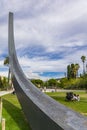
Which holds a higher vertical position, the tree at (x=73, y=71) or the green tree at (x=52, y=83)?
the tree at (x=73, y=71)

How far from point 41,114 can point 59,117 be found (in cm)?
56

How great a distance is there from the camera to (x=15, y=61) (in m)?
12.4

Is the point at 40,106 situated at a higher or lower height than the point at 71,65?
lower

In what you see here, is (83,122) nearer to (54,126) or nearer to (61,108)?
(54,126)

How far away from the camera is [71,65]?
108 meters

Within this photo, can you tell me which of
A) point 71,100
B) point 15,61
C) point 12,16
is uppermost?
point 12,16

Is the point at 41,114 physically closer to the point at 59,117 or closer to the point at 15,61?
the point at 59,117

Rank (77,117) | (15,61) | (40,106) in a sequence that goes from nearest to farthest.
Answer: (77,117), (40,106), (15,61)

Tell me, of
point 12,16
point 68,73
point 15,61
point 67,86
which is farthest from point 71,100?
point 68,73

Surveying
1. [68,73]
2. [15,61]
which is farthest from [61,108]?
[68,73]

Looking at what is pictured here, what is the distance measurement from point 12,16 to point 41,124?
485 inches

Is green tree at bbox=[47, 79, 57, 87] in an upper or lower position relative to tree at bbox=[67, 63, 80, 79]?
lower

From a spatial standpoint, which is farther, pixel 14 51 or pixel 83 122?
pixel 14 51

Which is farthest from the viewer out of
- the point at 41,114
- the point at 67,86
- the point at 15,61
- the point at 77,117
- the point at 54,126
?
the point at 67,86
